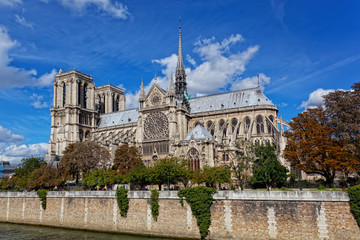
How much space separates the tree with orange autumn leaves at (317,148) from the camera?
3036 cm

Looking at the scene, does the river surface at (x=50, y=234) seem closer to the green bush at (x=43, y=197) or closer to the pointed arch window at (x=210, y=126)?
the green bush at (x=43, y=197)

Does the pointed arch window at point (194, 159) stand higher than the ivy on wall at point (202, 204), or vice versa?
the pointed arch window at point (194, 159)

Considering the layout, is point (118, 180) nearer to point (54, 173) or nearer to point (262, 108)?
point (54, 173)

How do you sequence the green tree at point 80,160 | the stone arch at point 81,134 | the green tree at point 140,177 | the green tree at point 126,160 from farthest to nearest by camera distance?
the stone arch at point 81,134 < the green tree at point 126,160 < the green tree at point 80,160 < the green tree at point 140,177

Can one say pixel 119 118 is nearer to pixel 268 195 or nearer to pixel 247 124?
pixel 247 124

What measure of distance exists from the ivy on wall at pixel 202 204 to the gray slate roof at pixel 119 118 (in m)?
48.4

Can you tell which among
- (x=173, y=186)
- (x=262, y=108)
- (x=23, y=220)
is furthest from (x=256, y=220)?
(x=262, y=108)

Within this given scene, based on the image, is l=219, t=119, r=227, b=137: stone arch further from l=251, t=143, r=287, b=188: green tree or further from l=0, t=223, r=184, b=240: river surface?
l=0, t=223, r=184, b=240: river surface

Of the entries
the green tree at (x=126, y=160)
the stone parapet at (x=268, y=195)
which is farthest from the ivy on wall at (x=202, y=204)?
the green tree at (x=126, y=160)

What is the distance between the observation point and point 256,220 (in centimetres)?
2384

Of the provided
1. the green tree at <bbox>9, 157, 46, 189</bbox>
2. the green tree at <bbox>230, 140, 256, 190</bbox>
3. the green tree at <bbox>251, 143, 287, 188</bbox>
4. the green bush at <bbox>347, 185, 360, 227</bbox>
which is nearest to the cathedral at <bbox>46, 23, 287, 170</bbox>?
the green tree at <bbox>230, 140, 256, 190</bbox>

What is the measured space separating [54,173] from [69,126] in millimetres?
27812

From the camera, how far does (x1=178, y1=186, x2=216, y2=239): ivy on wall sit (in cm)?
2530

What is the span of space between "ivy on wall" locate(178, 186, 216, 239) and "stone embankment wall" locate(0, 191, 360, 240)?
41cm
